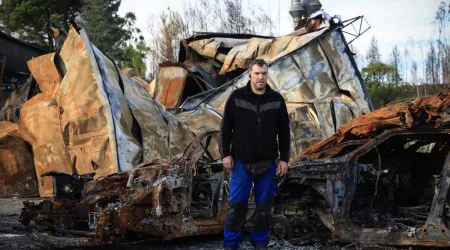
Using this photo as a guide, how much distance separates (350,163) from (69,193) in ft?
10.8

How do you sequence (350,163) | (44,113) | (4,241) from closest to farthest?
(350,163), (4,241), (44,113)

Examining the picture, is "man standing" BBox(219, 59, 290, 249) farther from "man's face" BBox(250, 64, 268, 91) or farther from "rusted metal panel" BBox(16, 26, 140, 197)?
"rusted metal panel" BBox(16, 26, 140, 197)

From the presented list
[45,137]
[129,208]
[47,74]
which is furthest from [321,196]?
[47,74]

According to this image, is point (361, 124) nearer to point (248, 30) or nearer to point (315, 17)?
point (315, 17)

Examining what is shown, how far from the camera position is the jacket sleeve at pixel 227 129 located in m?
4.96

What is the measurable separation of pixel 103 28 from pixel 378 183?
1276 inches

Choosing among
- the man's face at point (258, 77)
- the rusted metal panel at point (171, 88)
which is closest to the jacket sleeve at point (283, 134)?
the man's face at point (258, 77)

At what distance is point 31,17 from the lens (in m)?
34.2

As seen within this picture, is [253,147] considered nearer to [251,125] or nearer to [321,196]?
[251,125]

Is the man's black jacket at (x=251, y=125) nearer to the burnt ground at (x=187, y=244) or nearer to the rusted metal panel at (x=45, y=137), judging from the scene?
the burnt ground at (x=187, y=244)

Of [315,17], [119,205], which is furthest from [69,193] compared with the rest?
[315,17]

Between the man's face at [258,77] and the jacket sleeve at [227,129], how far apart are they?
0.80 feet

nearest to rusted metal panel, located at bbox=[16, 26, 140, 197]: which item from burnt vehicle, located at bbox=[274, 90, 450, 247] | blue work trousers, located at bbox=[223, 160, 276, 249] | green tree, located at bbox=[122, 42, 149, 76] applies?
burnt vehicle, located at bbox=[274, 90, 450, 247]

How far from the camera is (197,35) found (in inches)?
630
